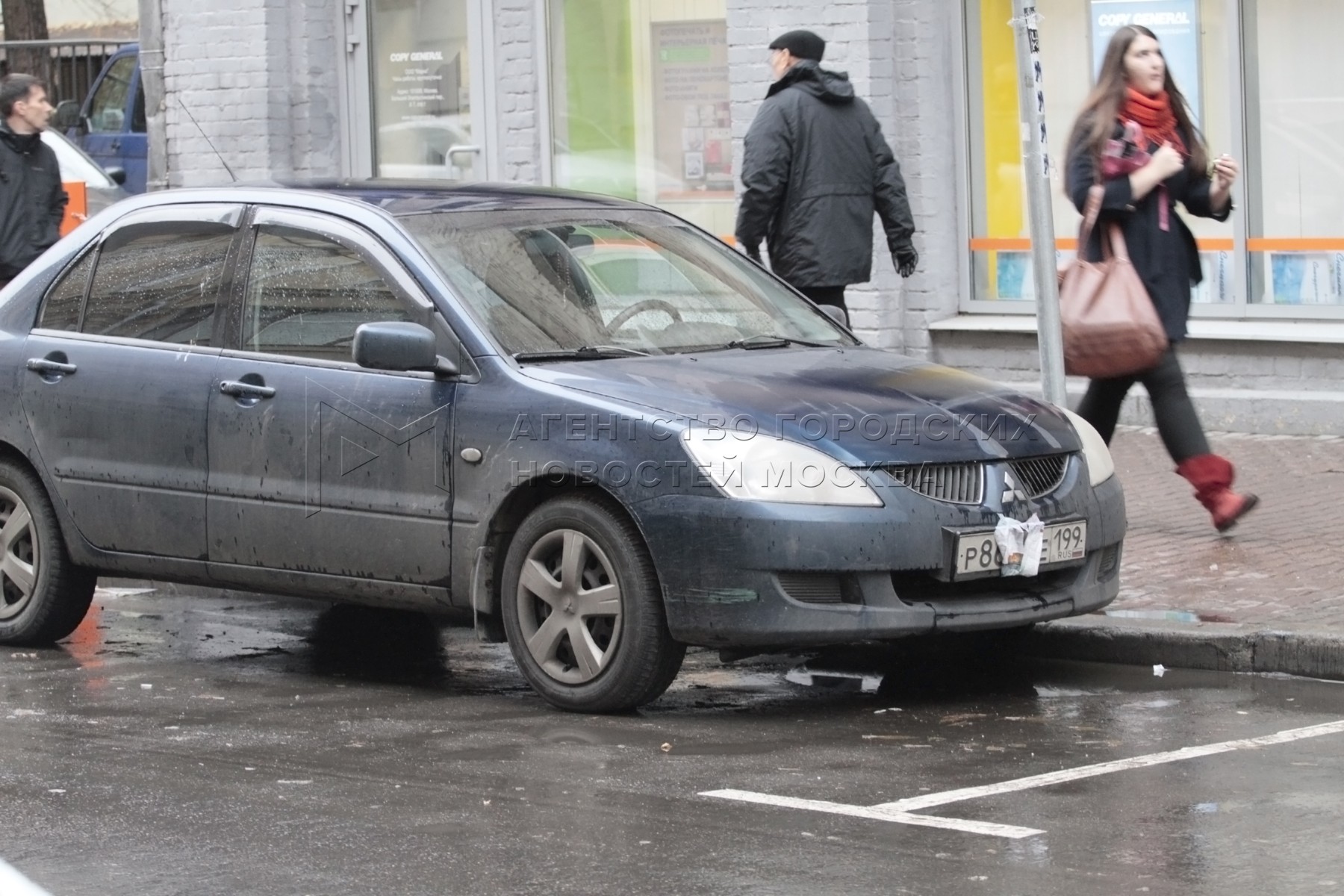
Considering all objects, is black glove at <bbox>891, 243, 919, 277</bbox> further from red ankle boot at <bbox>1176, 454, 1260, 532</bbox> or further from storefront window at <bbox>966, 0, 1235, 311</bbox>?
storefront window at <bbox>966, 0, 1235, 311</bbox>

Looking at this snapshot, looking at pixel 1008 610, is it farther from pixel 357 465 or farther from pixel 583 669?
pixel 357 465

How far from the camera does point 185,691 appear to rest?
7508mm

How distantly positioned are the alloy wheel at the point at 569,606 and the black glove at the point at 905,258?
384cm

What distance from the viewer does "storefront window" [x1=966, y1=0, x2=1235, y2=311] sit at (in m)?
12.5

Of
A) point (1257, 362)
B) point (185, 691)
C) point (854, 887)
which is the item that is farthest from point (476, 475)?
point (1257, 362)

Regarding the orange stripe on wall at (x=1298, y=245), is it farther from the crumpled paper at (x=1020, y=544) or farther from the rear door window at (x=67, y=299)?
the rear door window at (x=67, y=299)

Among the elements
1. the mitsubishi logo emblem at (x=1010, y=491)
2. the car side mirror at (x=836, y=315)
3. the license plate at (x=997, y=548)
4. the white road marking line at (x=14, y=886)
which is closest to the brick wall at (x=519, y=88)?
the car side mirror at (x=836, y=315)

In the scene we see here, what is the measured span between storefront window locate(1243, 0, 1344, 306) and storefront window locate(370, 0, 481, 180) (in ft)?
17.9

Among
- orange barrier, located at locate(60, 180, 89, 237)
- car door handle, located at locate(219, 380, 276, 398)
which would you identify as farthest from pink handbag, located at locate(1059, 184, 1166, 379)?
orange barrier, located at locate(60, 180, 89, 237)

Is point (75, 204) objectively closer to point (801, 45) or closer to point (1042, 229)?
point (801, 45)

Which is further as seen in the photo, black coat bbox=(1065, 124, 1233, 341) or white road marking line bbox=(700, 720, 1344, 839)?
black coat bbox=(1065, 124, 1233, 341)

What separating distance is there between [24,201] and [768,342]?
5408mm

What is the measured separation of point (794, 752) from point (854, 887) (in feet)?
4.91

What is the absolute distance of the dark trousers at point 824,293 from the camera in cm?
1033
